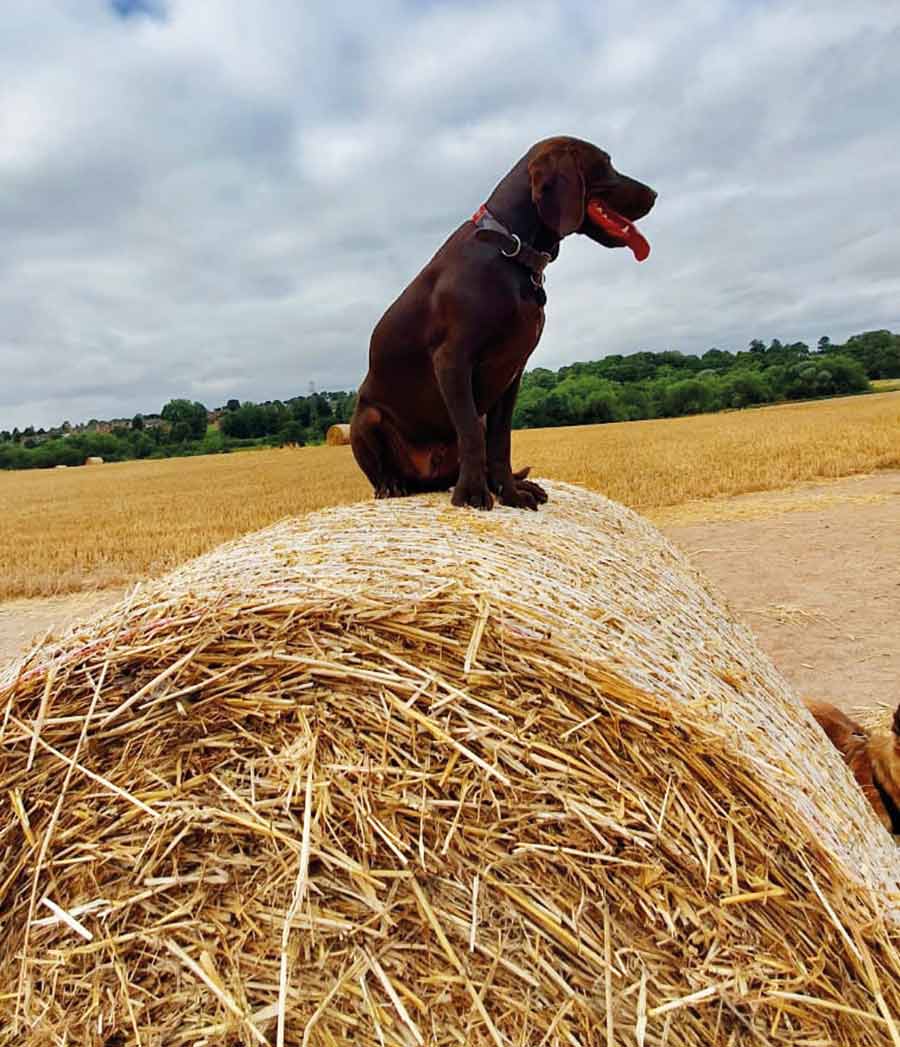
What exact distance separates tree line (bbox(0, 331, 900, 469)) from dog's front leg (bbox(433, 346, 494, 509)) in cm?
3979

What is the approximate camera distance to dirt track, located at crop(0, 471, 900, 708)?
4.73 metres

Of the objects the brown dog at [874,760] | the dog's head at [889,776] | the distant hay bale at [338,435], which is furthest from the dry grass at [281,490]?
the dog's head at [889,776]

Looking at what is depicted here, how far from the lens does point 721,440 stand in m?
21.3

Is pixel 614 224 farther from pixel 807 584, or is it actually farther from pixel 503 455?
pixel 807 584

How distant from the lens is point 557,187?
9.14 feet

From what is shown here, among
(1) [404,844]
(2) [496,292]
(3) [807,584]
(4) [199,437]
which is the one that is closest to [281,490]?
(3) [807,584]

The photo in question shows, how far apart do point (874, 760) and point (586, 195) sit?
7.95 feet

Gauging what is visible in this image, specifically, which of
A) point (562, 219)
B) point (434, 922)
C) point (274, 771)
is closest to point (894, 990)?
point (434, 922)

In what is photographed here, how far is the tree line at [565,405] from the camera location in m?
47.2

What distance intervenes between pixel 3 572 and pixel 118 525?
3.92 metres

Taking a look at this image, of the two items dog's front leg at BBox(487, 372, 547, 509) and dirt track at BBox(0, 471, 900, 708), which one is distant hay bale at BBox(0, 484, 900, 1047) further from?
dog's front leg at BBox(487, 372, 547, 509)

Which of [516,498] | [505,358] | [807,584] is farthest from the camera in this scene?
[807,584]

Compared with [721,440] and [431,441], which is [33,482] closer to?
[721,440]

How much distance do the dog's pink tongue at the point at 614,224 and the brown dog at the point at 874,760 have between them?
1.97m
